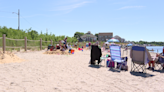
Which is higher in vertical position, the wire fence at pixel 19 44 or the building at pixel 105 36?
the building at pixel 105 36

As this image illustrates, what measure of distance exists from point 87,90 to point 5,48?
1245 cm

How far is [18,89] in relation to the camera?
131 inches

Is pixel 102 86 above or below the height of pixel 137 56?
below

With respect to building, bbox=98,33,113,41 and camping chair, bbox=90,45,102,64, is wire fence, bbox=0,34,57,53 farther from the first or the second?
building, bbox=98,33,113,41

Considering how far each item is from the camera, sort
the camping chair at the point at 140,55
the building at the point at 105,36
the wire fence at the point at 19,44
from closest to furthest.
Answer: the camping chair at the point at 140,55, the wire fence at the point at 19,44, the building at the point at 105,36

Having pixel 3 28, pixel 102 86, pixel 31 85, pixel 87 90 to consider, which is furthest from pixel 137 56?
pixel 3 28

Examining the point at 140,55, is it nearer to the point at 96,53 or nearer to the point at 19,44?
the point at 96,53

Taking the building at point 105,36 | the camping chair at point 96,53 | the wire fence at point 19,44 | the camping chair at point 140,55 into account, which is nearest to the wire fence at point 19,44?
the wire fence at point 19,44

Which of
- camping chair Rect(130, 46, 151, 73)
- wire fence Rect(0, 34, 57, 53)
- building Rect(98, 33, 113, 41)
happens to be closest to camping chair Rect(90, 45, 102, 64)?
camping chair Rect(130, 46, 151, 73)

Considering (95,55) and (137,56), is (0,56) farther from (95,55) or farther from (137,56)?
(137,56)

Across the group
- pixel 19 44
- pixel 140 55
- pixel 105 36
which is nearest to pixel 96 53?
pixel 140 55

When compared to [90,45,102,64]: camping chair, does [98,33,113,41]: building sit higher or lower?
higher

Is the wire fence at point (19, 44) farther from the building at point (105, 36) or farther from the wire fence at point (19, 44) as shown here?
the building at point (105, 36)

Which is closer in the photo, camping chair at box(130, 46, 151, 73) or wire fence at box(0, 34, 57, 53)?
camping chair at box(130, 46, 151, 73)
